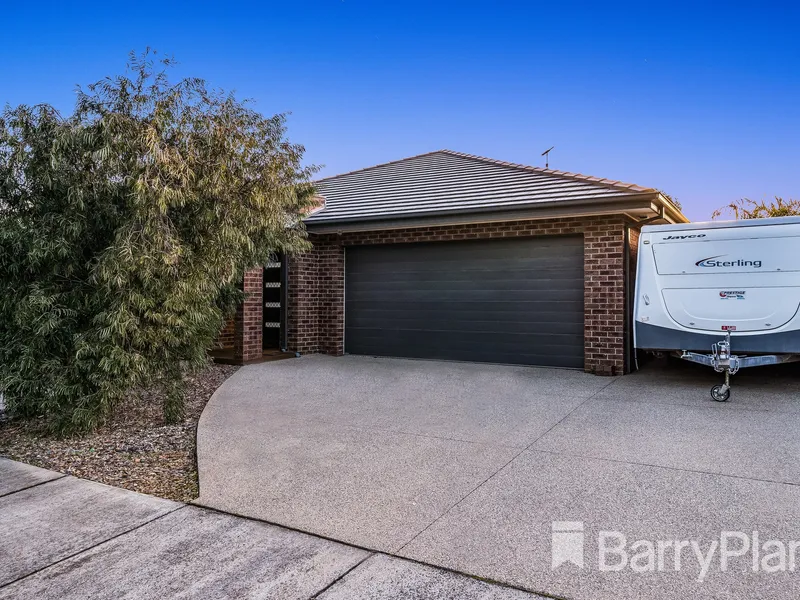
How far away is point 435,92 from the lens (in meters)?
13.3

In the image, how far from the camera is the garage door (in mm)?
9461

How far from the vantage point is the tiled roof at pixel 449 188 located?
29.4ft

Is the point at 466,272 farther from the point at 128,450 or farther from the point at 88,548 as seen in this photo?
the point at 88,548

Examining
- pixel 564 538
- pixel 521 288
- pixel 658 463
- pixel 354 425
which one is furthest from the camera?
pixel 521 288

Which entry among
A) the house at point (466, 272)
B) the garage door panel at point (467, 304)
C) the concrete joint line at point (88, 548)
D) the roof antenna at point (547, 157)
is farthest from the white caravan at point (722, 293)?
the roof antenna at point (547, 157)

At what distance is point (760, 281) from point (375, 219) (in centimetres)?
605

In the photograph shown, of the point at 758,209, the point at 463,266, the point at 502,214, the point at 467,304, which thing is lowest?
the point at 467,304

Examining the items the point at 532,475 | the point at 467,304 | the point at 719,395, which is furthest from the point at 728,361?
the point at 467,304

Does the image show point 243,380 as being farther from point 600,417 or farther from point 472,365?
point 600,417

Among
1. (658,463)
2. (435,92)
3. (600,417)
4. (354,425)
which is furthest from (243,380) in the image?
(435,92)

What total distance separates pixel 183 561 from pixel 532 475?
2.54 metres

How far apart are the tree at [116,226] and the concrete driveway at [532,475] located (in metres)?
1.30

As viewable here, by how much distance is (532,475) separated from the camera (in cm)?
427

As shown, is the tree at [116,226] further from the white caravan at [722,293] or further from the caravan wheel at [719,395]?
the caravan wheel at [719,395]
